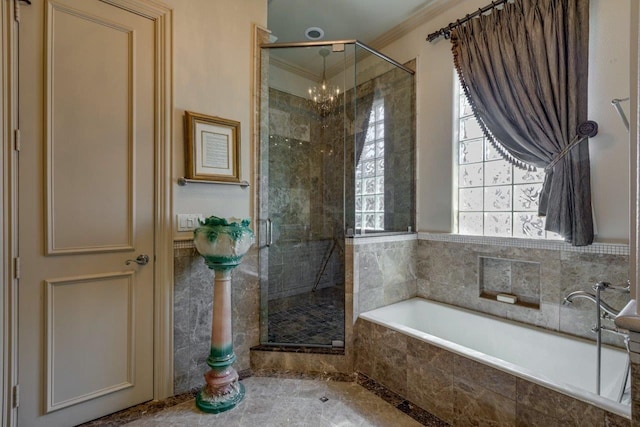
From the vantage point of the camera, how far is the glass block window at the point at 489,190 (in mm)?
2225

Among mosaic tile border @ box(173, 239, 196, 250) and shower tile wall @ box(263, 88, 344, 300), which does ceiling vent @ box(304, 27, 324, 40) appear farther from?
mosaic tile border @ box(173, 239, 196, 250)

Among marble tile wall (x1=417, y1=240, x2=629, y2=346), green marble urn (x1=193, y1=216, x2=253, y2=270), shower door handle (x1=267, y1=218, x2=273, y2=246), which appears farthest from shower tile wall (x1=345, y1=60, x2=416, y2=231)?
green marble urn (x1=193, y1=216, x2=253, y2=270)

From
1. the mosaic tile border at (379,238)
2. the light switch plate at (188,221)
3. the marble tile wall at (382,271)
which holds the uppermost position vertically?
the light switch plate at (188,221)

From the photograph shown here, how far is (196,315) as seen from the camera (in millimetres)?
2084

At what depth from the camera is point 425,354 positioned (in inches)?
72.9

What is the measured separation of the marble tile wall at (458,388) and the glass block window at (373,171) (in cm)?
98

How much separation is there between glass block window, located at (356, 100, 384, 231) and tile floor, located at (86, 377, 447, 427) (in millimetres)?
1357

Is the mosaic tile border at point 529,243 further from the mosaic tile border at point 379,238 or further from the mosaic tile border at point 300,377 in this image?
the mosaic tile border at point 300,377

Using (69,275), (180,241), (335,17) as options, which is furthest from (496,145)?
(69,275)

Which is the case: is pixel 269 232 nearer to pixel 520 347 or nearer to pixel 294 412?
pixel 294 412

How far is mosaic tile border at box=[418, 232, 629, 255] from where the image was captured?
180 centimetres

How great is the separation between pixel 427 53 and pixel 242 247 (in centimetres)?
233

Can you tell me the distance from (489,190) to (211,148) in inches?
83.0

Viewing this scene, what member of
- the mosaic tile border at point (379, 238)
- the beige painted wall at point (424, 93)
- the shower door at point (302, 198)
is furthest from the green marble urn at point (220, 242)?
the mosaic tile border at point (379, 238)
